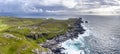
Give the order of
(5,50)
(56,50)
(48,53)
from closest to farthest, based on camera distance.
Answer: (5,50), (48,53), (56,50)

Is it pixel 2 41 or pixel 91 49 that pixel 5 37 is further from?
pixel 91 49

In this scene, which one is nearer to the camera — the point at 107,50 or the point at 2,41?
the point at 2,41

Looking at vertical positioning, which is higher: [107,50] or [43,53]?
[43,53]

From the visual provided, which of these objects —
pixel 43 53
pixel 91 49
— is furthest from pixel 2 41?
pixel 91 49

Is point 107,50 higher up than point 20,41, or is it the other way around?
point 20,41

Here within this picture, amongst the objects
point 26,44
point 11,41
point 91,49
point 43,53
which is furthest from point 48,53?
point 91,49

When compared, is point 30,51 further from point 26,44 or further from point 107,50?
point 107,50

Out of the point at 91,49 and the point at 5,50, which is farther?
the point at 91,49

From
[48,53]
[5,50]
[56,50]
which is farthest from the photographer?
[56,50]

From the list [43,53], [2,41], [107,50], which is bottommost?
[107,50]
